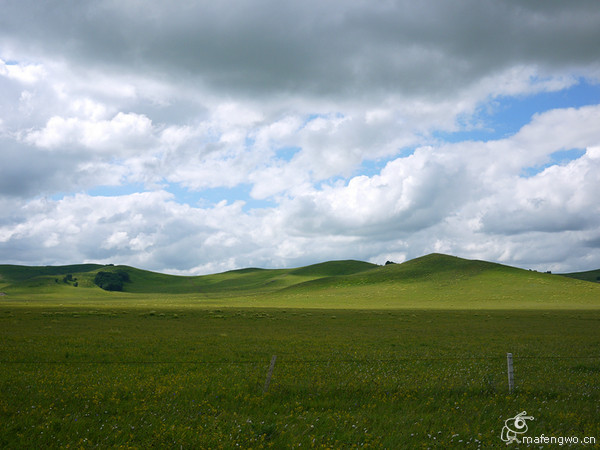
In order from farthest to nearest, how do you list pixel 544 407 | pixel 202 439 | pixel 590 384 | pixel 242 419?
1. pixel 590 384
2. pixel 544 407
3. pixel 242 419
4. pixel 202 439

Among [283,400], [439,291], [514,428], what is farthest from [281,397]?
[439,291]

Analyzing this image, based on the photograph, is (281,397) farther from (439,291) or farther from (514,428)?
(439,291)

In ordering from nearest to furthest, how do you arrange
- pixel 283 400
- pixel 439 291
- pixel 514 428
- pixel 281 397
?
1. pixel 514 428
2. pixel 283 400
3. pixel 281 397
4. pixel 439 291

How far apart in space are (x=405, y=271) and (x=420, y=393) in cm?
18389

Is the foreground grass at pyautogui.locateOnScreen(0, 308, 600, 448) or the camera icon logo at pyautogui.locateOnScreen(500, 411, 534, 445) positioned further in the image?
the camera icon logo at pyautogui.locateOnScreen(500, 411, 534, 445)

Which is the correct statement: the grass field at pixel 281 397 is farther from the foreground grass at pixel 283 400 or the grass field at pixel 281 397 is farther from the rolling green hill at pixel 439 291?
the rolling green hill at pixel 439 291

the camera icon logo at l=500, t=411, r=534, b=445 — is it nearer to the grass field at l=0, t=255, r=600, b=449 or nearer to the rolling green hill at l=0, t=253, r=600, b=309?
the grass field at l=0, t=255, r=600, b=449

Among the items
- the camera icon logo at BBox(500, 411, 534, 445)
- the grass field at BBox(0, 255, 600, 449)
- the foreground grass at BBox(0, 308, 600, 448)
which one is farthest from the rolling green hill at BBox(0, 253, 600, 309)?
the camera icon logo at BBox(500, 411, 534, 445)

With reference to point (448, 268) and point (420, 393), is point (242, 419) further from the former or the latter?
point (448, 268)

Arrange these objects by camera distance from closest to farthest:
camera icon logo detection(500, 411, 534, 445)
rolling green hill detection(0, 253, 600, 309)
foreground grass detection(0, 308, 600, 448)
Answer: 1. foreground grass detection(0, 308, 600, 448)
2. camera icon logo detection(500, 411, 534, 445)
3. rolling green hill detection(0, 253, 600, 309)

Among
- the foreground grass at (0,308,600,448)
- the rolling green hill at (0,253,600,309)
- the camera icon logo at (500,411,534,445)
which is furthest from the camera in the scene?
the rolling green hill at (0,253,600,309)

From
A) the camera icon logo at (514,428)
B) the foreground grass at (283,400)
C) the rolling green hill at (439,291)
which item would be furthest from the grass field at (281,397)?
the rolling green hill at (439,291)

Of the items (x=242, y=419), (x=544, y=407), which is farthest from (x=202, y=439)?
(x=544, y=407)

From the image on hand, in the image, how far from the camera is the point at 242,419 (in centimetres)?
1139
